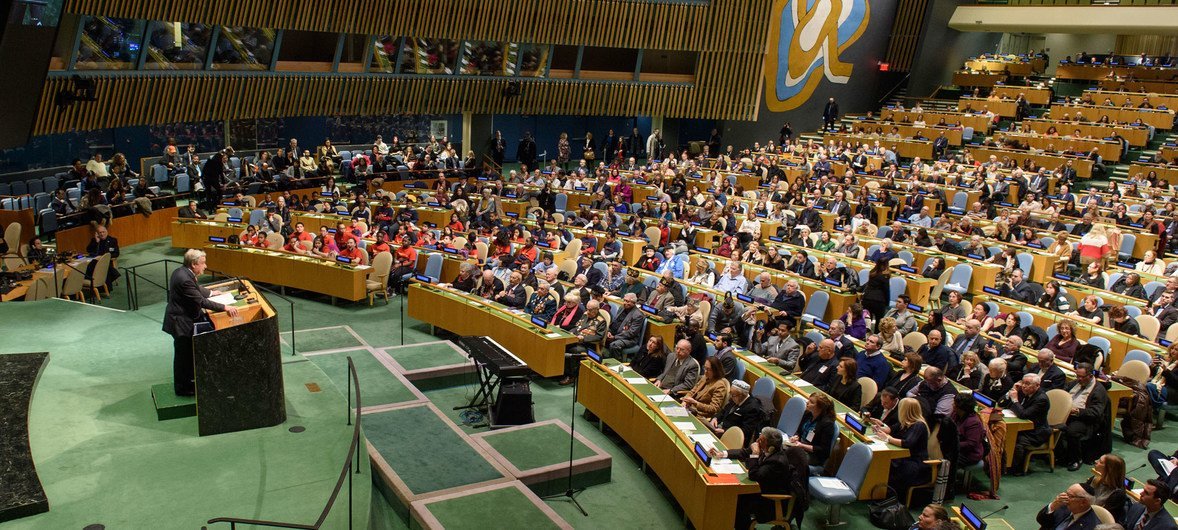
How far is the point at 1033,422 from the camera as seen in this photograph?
7965mm

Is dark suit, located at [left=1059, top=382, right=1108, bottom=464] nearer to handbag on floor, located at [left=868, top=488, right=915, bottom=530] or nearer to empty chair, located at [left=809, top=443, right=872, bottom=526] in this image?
handbag on floor, located at [left=868, top=488, right=915, bottom=530]

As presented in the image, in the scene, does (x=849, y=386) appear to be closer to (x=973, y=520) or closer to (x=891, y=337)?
(x=891, y=337)

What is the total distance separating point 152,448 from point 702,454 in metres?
3.90

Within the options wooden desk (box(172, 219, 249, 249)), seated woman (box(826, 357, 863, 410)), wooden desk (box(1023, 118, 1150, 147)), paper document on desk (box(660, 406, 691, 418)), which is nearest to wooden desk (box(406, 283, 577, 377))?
paper document on desk (box(660, 406, 691, 418))

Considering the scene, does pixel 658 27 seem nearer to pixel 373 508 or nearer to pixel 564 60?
pixel 564 60

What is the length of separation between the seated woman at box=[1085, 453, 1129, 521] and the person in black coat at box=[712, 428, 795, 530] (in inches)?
81.8

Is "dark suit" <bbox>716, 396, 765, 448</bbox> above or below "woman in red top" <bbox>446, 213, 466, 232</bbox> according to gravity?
below

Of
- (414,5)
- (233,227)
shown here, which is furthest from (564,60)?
(233,227)

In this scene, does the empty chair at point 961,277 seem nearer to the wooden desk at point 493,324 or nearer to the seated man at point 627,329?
the seated man at point 627,329

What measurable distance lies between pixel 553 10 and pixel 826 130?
376 inches

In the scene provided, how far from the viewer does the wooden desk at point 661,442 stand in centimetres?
659

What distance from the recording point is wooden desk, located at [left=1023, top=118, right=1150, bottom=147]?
69.1 feet

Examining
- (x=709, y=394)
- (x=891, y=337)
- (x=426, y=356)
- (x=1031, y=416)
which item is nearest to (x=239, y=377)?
(x=709, y=394)

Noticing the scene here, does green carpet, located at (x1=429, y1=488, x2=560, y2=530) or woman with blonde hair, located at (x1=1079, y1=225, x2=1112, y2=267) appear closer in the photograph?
green carpet, located at (x1=429, y1=488, x2=560, y2=530)
